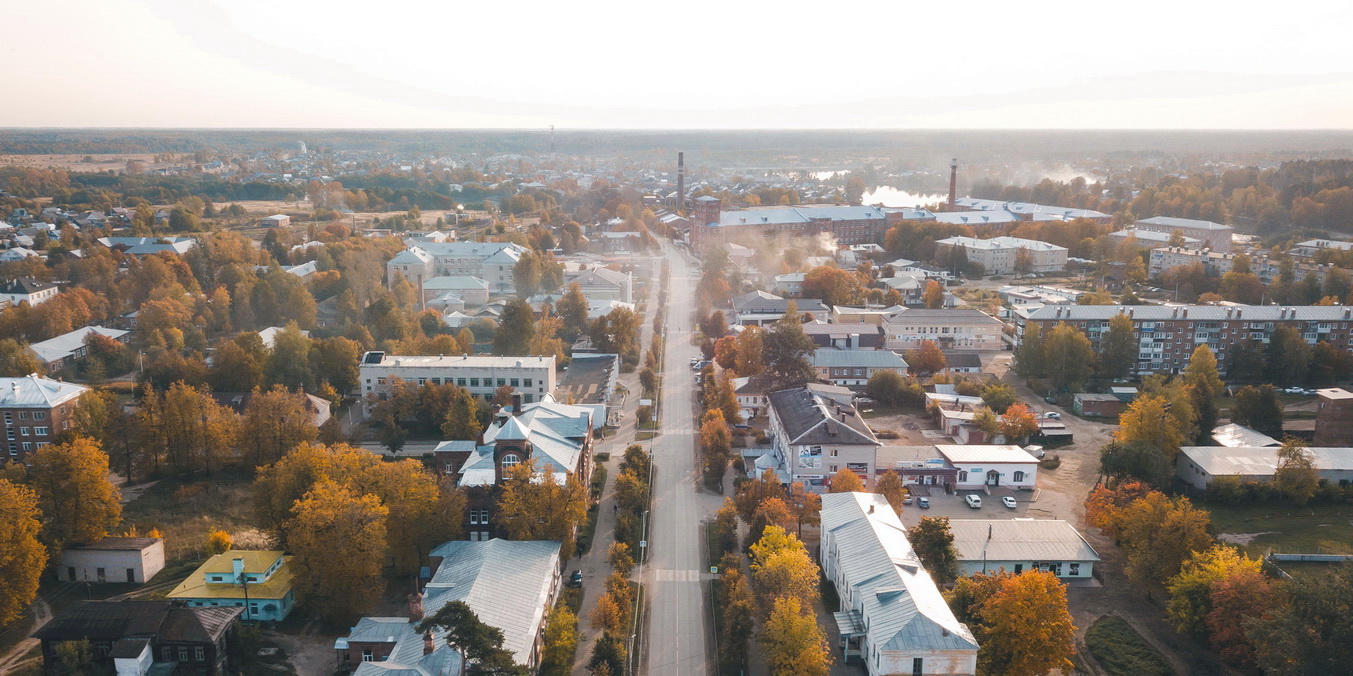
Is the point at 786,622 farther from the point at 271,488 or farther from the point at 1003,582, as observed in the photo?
the point at 271,488

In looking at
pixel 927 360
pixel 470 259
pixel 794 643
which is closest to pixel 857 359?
pixel 927 360

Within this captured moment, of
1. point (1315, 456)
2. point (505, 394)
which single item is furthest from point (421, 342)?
point (1315, 456)

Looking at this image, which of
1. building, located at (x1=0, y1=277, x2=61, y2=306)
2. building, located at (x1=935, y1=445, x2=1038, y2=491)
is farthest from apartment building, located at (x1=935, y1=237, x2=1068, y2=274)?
building, located at (x1=0, y1=277, x2=61, y2=306)

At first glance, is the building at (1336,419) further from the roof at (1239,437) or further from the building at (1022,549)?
the building at (1022,549)

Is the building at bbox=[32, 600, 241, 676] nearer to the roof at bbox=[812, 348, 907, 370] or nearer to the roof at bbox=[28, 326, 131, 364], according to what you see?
the roof at bbox=[28, 326, 131, 364]

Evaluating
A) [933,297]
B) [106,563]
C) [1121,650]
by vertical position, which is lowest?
[1121,650]

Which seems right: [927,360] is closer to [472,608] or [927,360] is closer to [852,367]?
[852,367]

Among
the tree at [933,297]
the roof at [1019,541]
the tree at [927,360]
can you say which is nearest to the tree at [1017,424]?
the tree at [927,360]
